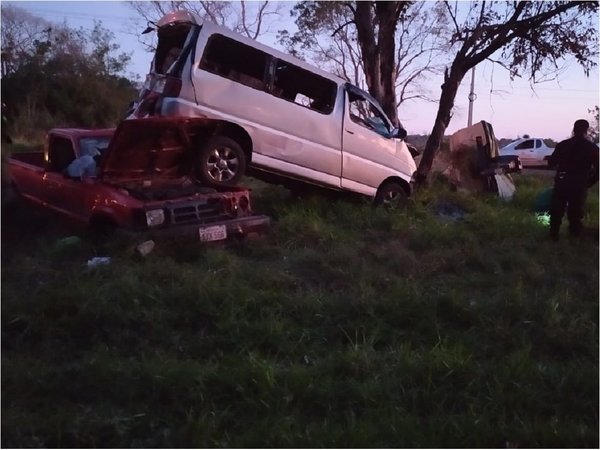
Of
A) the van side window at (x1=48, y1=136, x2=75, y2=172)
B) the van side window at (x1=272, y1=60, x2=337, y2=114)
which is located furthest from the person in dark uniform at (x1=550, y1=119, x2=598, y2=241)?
the van side window at (x1=48, y1=136, x2=75, y2=172)

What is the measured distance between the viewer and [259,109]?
966 centimetres

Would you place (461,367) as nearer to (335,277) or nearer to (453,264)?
(335,277)

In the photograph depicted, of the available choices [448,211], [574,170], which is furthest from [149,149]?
[448,211]

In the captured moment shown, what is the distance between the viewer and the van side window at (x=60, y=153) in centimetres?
980

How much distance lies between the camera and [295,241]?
28.9 feet

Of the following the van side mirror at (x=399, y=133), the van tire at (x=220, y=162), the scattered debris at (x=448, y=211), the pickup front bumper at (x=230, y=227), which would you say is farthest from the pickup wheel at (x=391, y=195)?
the pickup front bumper at (x=230, y=227)

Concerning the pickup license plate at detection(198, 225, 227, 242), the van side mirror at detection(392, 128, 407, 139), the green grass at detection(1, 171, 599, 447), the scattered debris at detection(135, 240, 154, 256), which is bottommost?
the green grass at detection(1, 171, 599, 447)

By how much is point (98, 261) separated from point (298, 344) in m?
2.62

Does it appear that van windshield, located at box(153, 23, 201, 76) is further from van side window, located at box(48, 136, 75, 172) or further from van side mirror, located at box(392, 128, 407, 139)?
van side mirror, located at box(392, 128, 407, 139)

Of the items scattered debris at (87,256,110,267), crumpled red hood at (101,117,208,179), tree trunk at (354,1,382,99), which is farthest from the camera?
tree trunk at (354,1,382,99)

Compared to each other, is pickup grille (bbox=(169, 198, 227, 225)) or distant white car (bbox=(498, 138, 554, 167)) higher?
distant white car (bbox=(498, 138, 554, 167))

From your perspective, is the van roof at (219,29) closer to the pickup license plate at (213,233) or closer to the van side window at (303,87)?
the van side window at (303,87)

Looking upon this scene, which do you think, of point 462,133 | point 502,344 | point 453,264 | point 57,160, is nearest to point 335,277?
point 453,264

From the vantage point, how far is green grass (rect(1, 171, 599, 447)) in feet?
14.5
